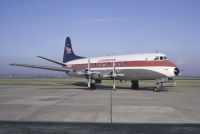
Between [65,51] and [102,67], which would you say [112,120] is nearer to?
[102,67]

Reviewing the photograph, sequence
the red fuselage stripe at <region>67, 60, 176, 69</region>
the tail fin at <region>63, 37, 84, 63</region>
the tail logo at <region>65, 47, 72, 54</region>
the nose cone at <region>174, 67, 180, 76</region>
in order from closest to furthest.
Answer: the nose cone at <region>174, 67, 180, 76</region>, the red fuselage stripe at <region>67, 60, 176, 69</region>, the tail fin at <region>63, 37, 84, 63</region>, the tail logo at <region>65, 47, 72, 54</region>

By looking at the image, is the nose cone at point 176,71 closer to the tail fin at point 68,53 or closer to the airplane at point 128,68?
the airplane at point 128,68

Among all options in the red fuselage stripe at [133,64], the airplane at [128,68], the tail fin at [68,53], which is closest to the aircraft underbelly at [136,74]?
the airplane at [128,68]

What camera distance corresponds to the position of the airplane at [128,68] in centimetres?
3209

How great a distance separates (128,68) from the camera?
1377 inches

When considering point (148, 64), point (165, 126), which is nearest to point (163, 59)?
point (148, 64)

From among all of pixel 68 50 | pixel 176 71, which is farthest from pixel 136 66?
pixel 68 50

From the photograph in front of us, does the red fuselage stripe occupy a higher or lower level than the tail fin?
lower

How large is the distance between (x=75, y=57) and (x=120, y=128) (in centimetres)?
3840

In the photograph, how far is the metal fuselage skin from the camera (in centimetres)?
3203

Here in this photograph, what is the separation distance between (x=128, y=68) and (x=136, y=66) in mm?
1245

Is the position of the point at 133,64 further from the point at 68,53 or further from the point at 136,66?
the point at 68,53

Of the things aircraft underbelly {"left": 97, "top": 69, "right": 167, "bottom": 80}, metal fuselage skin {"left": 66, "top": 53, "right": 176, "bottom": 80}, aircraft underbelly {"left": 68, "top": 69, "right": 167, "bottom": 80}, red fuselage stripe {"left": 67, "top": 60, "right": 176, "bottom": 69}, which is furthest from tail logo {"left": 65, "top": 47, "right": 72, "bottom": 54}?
aircraft underbelly {"left": 97, "top": 69, "right": 167, "bottom": 80}

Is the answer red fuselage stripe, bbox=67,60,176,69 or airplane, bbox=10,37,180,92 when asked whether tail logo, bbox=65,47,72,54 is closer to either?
airplane, bbox=10,37,180,92
